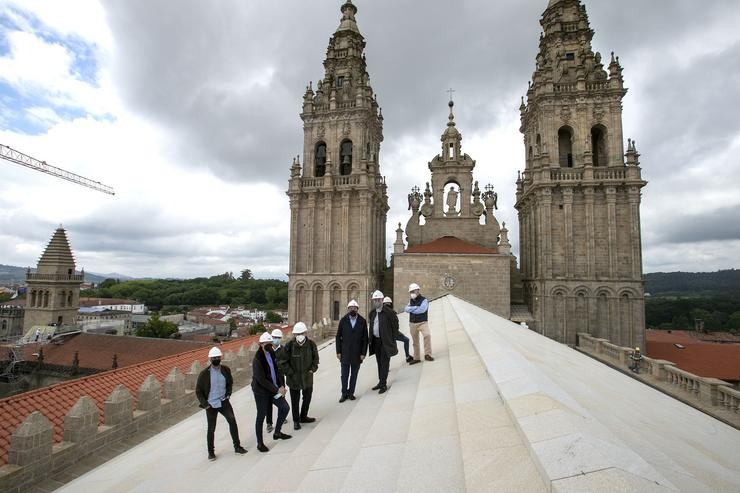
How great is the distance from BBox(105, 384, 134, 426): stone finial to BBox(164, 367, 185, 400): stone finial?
4.33 ft

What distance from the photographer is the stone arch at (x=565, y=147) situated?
29556mm

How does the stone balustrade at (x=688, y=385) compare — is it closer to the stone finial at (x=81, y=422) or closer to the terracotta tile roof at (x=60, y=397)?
the stone finial at (x=81, y=422)

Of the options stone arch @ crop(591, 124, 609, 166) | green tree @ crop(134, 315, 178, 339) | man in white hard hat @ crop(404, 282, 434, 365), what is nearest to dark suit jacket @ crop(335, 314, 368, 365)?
man in white hard hat @ crop(404, 282, 434, 365)

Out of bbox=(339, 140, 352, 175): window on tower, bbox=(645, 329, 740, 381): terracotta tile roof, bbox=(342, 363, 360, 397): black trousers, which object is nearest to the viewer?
bbox=(342, 363, 360, 397): black trousers

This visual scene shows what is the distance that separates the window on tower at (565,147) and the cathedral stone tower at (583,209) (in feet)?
0.23

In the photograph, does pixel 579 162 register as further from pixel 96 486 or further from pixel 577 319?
pixel 96 486

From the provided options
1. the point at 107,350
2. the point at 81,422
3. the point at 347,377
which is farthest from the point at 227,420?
the point at 107,350

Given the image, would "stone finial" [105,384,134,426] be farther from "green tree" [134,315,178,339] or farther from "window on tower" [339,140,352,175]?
"green tree" [134,315,178,339]

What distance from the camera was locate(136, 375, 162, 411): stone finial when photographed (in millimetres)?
8672

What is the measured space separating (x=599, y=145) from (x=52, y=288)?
57.2 metres

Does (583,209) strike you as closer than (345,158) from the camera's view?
Yes

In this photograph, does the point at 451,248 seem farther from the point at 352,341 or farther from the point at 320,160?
the point at 352,341

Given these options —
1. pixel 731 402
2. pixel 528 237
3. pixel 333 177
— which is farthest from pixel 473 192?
pixel 731 402

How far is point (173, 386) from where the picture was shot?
9.51 m
